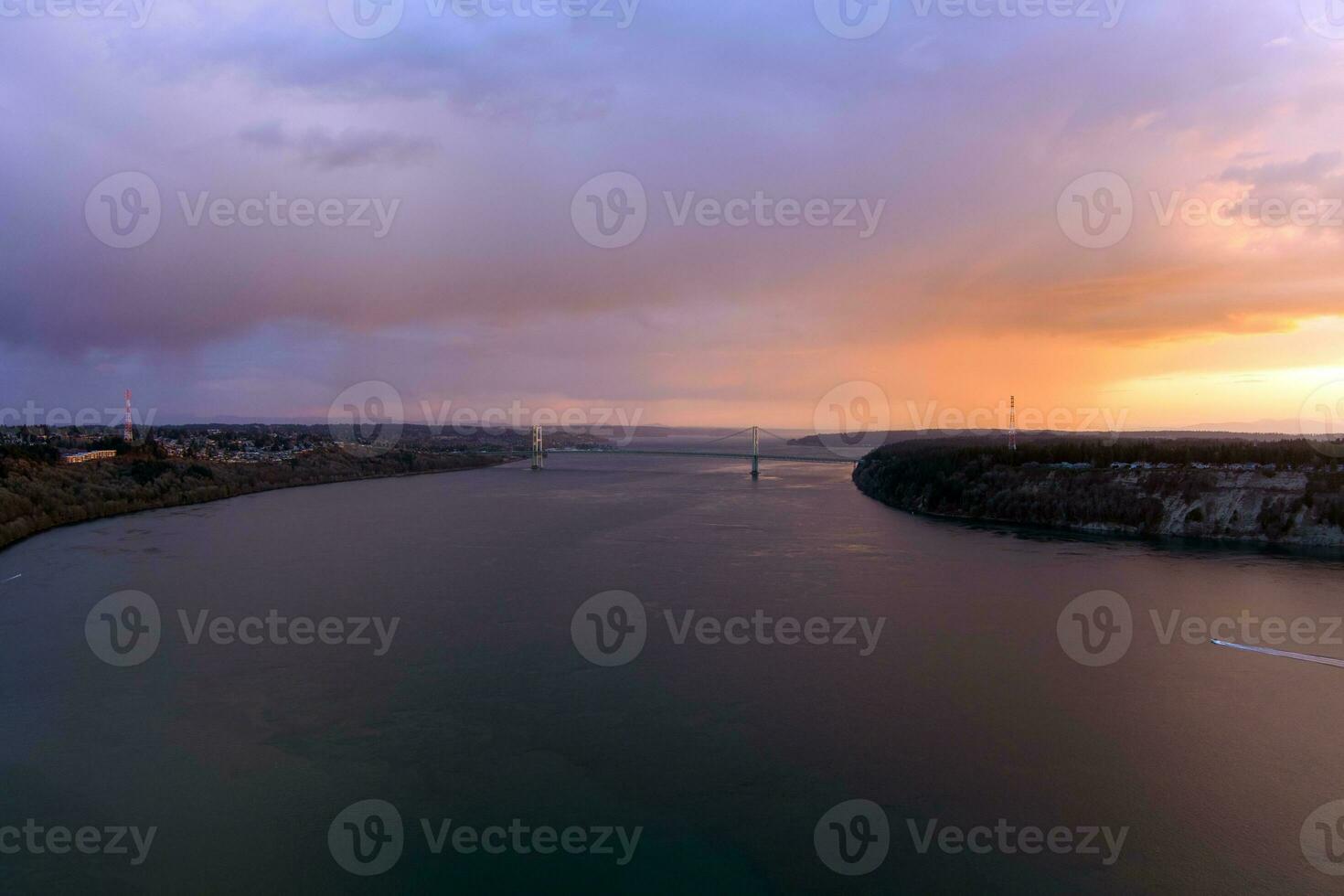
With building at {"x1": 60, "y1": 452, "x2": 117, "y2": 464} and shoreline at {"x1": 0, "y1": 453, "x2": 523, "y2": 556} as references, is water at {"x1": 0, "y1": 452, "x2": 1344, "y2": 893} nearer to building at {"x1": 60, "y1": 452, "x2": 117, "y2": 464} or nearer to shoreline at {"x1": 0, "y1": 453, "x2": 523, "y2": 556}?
shoreline at {"x1": 0, "y1": 453, "x2": 523, "y2": 556}

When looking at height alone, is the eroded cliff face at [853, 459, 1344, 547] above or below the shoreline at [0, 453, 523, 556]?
above

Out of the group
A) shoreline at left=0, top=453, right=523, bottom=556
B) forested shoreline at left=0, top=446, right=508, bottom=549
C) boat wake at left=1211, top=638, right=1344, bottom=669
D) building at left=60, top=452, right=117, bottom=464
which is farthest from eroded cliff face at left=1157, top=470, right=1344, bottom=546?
building at left=60, top=452, right=117, bottom=464

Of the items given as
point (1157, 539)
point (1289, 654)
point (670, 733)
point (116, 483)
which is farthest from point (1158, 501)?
point (116, 483)

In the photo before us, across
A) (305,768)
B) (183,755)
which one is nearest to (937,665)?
(305,768)

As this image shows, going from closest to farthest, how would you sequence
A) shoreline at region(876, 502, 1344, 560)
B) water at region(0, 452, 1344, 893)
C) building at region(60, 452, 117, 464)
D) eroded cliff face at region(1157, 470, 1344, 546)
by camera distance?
water at region(0, 452, 1344, 893), shoreline at region(876, 502, 1344, 560), eroded cliff face at region(1157, 470, 1344, 546), building at region(60, 452, 117, 464)

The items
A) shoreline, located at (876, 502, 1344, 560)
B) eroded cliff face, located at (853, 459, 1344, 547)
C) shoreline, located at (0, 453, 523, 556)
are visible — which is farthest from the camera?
shoreline, located at (0, 453, 523, 556)

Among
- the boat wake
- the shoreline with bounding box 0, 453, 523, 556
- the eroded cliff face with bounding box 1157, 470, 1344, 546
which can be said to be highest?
the eroded cliff face with bounding box 1157, 470, 1344, 546

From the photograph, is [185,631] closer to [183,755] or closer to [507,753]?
[183,755]

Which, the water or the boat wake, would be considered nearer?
the water

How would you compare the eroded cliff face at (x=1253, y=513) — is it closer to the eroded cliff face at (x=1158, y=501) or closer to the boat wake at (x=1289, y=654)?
the eroded cliff face at (x=1158, y=501)

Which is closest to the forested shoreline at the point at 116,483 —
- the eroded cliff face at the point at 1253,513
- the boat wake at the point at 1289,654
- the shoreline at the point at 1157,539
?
the boat wake at the point at 1289,654
